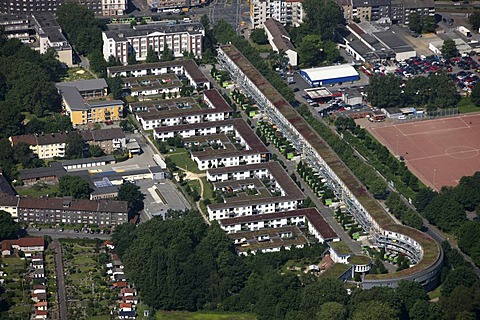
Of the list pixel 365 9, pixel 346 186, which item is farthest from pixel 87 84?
pixel 365 9

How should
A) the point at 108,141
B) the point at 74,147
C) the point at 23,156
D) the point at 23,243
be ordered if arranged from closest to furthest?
the point at 23,243
the point at 23,156
the point at 74,147
the point at 108,141

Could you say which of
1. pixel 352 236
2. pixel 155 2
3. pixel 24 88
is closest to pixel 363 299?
pixel 352 236

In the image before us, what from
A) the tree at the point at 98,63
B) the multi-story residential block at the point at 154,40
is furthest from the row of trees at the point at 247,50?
the tree at the point at 98,63

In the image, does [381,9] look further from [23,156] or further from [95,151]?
[23,156]

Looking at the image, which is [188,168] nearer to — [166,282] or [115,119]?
[115,119]

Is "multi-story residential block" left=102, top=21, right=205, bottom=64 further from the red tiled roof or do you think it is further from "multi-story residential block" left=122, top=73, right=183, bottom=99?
the red tiled roof
